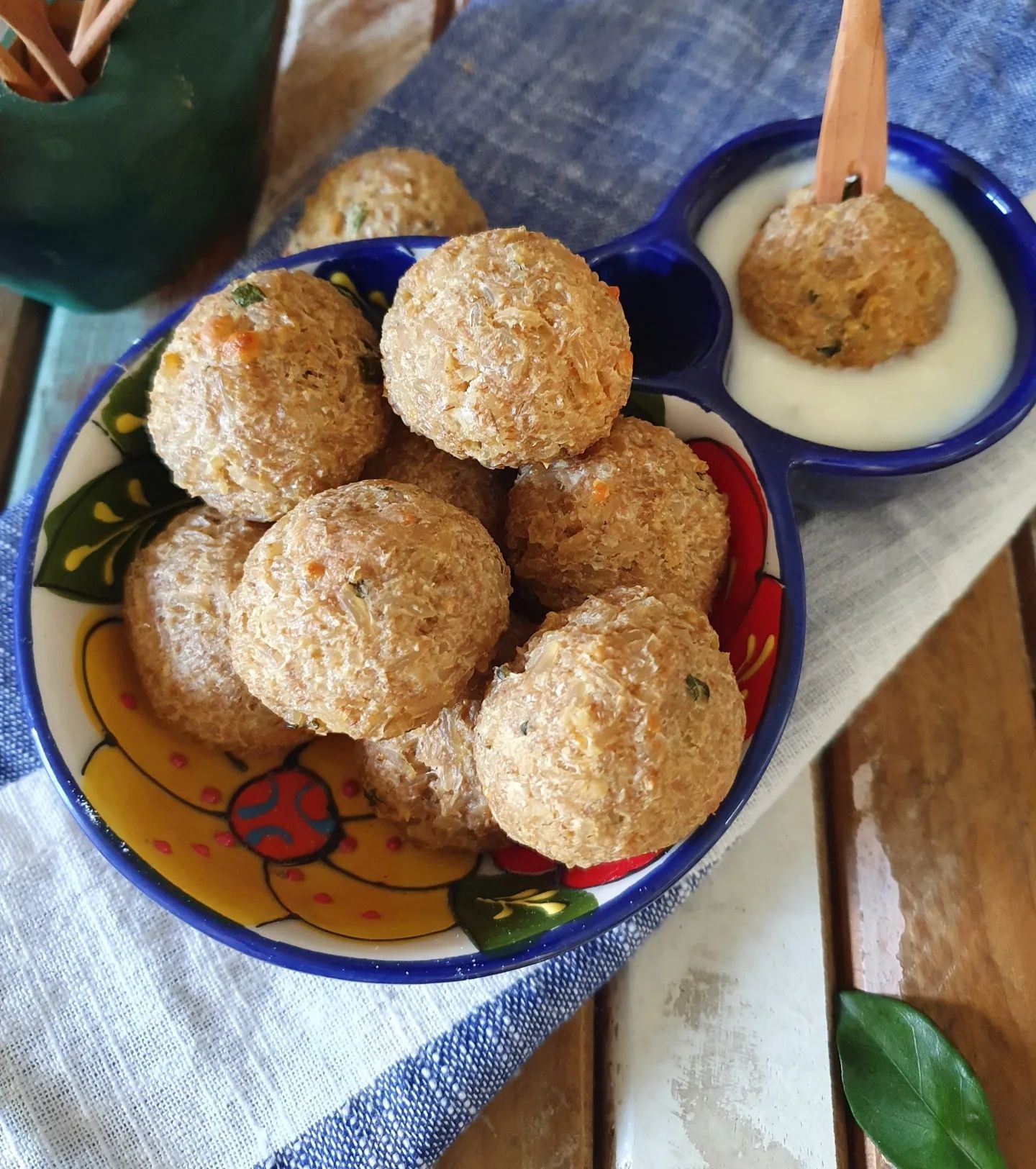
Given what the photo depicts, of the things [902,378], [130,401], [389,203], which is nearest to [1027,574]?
[902,378]

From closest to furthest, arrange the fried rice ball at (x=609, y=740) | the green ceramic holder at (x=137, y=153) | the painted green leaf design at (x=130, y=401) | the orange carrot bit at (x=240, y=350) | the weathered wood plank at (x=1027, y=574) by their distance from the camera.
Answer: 1. the fried rice ball at (x=609, y=740)
2. the orange carrot bit at (x=240, y=350)
3. the painted green leaf design at (x=130, y=401)
4. the green ceramic holder at (x=137, y=153)
5. the weathered wood plank at (x=1027, y=574)

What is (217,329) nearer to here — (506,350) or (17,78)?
(506,350)

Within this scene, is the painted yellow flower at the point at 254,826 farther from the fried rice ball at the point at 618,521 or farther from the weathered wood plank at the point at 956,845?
the weathered wood plank at the point at 956,845

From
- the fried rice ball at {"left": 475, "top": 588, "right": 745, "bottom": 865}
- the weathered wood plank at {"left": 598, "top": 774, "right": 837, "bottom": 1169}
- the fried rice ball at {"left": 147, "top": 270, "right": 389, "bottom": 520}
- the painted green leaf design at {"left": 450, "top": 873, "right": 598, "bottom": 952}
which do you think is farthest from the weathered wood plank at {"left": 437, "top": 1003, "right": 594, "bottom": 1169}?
the fried rice ball at {"left": 147, "top": 270, "right": 389, "bottom": 520}

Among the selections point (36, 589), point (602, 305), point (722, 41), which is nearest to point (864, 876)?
point (602, 305)

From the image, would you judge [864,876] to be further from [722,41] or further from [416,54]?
[416,54]

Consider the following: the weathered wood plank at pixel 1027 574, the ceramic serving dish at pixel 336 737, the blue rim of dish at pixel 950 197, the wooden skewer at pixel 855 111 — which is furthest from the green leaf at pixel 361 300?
the weathered wood plank at pixel 1027 574
